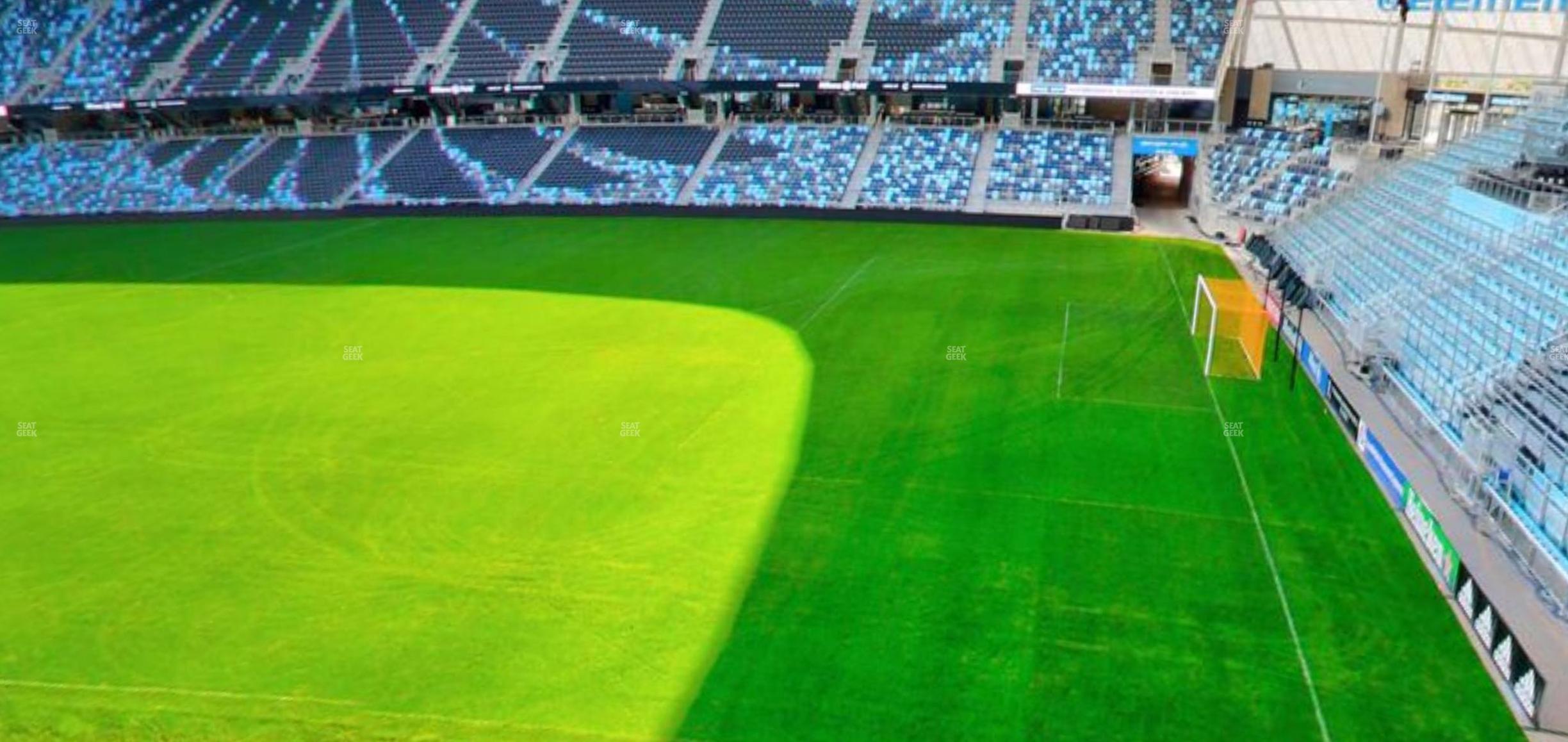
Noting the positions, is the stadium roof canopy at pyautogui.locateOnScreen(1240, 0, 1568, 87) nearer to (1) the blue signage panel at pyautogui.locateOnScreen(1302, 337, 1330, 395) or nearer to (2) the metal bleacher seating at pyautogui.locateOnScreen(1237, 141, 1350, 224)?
(2) the metal bleacher seating at pyautogui.locateOnScreen(1237, 141, 1350, 224)

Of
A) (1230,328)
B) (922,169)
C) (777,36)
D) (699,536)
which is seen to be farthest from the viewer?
(777,36)

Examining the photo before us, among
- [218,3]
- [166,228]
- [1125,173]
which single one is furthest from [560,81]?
[1125,173]

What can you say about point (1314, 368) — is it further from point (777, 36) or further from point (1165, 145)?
point (777, 36)

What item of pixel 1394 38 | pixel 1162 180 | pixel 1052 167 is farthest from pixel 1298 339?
pixel 1162 180

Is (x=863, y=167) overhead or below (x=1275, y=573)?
overhead

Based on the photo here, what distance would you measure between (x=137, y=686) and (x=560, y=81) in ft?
136

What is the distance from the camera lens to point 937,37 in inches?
1869

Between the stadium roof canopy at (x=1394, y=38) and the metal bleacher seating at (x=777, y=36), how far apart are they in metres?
18.4

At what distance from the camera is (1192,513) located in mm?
14258

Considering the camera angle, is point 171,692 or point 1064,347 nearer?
point 171,692

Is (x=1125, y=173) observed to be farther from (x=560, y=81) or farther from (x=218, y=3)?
(x=218, y=3)

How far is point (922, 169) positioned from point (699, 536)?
3276cm

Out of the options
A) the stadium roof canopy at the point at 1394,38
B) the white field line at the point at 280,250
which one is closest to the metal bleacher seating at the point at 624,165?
the white field line at the point at 280,250

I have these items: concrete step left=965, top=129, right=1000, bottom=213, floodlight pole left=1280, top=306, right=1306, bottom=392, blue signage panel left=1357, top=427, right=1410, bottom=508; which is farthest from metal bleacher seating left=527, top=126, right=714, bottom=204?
blue signage panel left=1357, top=427, right=1410, bottom=508
